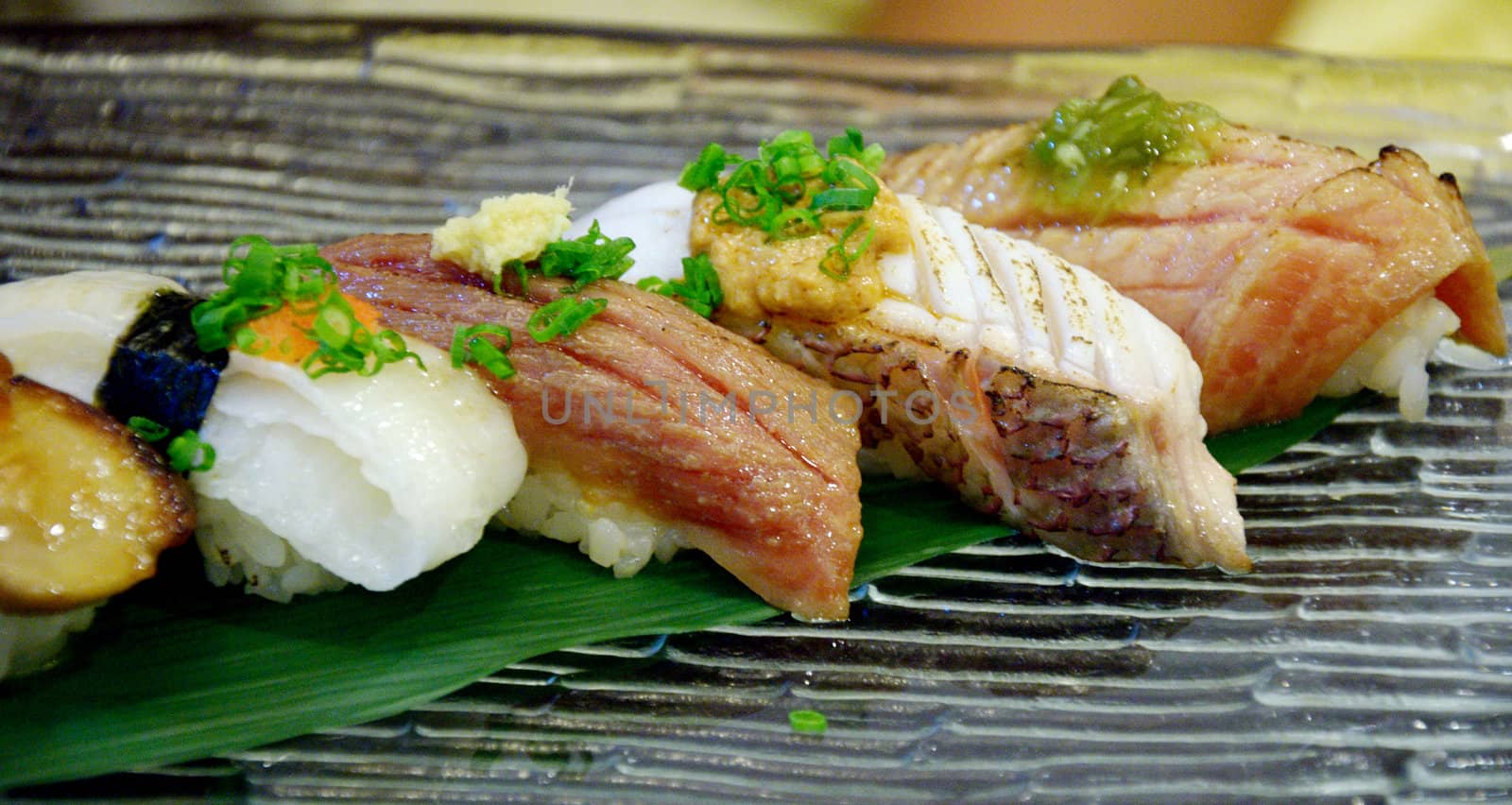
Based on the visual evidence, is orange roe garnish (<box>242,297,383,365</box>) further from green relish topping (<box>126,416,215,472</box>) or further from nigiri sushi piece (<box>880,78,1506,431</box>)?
nigiri sushi piece (<box>880,78,1506,431</box>)

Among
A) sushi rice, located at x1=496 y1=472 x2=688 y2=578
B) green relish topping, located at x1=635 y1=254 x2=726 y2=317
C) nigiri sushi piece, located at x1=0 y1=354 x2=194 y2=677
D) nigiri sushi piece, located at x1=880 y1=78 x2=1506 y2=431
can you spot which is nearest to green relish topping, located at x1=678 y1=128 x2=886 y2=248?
green relish topping, located at x1=635 y1=254 x2=726 y2=317

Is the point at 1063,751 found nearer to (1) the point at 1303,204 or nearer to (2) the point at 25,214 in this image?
(1) the point at 1303,204

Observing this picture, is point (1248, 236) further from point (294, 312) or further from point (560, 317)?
point (294, 312)

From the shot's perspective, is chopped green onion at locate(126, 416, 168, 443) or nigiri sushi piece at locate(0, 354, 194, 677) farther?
chopped green onion at locate(126, 416, 168, 443)

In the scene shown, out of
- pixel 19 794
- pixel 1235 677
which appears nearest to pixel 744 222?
pixel 1235 677

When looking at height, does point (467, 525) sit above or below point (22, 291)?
below
